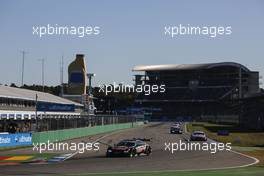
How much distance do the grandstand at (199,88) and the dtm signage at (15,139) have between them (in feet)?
335

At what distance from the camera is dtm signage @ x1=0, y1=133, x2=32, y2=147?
44.2m

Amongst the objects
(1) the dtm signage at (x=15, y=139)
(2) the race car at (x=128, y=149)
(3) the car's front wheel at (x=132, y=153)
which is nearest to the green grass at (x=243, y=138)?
(2) the race car at (x=128, y=149)

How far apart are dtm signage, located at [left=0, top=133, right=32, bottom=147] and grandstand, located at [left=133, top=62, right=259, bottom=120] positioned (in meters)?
102

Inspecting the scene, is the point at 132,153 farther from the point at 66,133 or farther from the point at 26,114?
the point at 26,114

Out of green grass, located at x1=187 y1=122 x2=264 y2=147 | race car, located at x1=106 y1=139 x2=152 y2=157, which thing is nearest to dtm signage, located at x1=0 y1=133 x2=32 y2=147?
race car, located at x1=106 y1=139 x2=152 y2=157

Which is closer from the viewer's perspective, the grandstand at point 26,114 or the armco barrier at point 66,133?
the armco barrier at point 66,133

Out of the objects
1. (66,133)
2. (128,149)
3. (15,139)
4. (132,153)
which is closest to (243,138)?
(66,133)

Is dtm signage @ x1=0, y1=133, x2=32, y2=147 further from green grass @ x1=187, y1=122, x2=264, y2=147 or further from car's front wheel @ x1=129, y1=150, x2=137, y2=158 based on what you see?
green grass @ x1=187, y1=122, x2=264, y2=147

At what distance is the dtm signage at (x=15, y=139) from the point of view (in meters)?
44.2

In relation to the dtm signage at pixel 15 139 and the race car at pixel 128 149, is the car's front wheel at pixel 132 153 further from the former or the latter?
the dtm signage at pixel 15 139

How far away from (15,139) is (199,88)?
12594 centimetres

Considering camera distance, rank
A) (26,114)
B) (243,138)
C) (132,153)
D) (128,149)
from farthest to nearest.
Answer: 1. (26,114)
2. (243,138)
3. (132,153)
4. (128,149)

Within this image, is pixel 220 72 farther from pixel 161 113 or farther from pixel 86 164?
pixel 86 164

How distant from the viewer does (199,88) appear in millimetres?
168375
